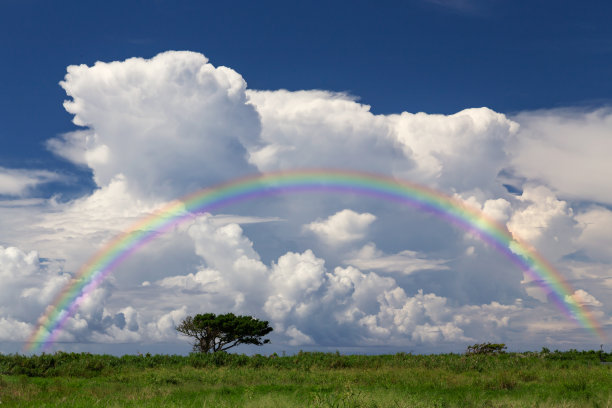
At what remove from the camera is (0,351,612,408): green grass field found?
875 inches

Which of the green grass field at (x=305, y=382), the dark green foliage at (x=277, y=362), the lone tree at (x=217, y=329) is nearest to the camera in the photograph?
the green grass field at (x=305, y=382)

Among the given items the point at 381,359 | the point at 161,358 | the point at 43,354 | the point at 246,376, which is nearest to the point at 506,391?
the point at 246,376

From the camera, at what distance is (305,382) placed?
3244cm

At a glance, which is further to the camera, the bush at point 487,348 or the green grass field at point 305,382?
the bush at point 487,348

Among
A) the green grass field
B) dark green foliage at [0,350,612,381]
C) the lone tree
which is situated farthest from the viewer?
the lone tree

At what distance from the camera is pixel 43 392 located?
2858 centimetres

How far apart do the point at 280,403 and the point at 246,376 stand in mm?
15506

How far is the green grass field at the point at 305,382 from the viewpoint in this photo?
2223 centimetres

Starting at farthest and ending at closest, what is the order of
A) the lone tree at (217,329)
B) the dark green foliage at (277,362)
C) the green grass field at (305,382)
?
the lone tree at (217,329) → the dark green foliage at (277,362) → the green grass field at (305,382)

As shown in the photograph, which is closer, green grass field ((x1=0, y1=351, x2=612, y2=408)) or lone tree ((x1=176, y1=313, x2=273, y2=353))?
green grass field ((x1=0, y1=351, x2=612, y2=408))

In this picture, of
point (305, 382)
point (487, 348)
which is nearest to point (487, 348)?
point (487, 348)

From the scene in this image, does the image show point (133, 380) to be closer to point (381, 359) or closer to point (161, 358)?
point (161, 358)

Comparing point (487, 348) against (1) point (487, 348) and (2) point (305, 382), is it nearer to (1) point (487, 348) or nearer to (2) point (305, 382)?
(1) point (487, 348)

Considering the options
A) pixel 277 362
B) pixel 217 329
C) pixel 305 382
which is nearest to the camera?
pixel 305 382
